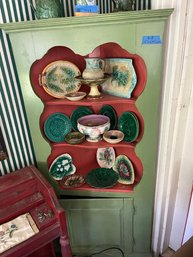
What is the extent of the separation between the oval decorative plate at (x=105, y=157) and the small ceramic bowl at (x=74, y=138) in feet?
0.83

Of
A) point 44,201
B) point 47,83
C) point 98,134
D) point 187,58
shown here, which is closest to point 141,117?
point 98,134

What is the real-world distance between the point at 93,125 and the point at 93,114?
4.9 inches

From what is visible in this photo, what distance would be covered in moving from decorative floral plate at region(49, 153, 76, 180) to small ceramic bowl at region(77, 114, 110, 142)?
0.94 feet

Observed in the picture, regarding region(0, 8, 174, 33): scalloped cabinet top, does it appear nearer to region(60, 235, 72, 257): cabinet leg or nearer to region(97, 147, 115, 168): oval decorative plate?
region(97, 147, 115, 168): oval decorative plate

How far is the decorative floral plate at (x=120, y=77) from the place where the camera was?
1.31m

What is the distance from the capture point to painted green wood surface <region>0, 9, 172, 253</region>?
1045 mm

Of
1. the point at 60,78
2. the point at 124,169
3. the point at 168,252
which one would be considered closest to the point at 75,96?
the point at 60,78

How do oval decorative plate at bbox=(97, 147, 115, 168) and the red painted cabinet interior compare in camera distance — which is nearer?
the red painted cabinet interior

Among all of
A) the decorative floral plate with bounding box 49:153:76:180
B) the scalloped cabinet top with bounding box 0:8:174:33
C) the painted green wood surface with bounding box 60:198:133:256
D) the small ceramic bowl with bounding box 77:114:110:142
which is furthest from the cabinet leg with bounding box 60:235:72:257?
the scalloped cabinet top with bounding box 0:8:174:33

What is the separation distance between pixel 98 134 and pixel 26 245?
712mm

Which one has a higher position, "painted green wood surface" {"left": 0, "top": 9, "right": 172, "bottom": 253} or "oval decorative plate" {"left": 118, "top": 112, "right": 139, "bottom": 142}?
"painted green wood surface" {"left": 0, "top": 9, "right": 172, "bottom": 253}

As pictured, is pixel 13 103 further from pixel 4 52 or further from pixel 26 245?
pixel 26 245

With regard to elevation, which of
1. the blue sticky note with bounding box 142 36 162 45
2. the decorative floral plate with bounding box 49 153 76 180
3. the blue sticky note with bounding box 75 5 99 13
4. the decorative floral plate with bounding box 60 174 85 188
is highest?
the blue sticky note with bounding box 75 5 99 13

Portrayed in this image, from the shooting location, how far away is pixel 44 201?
1.27 m
